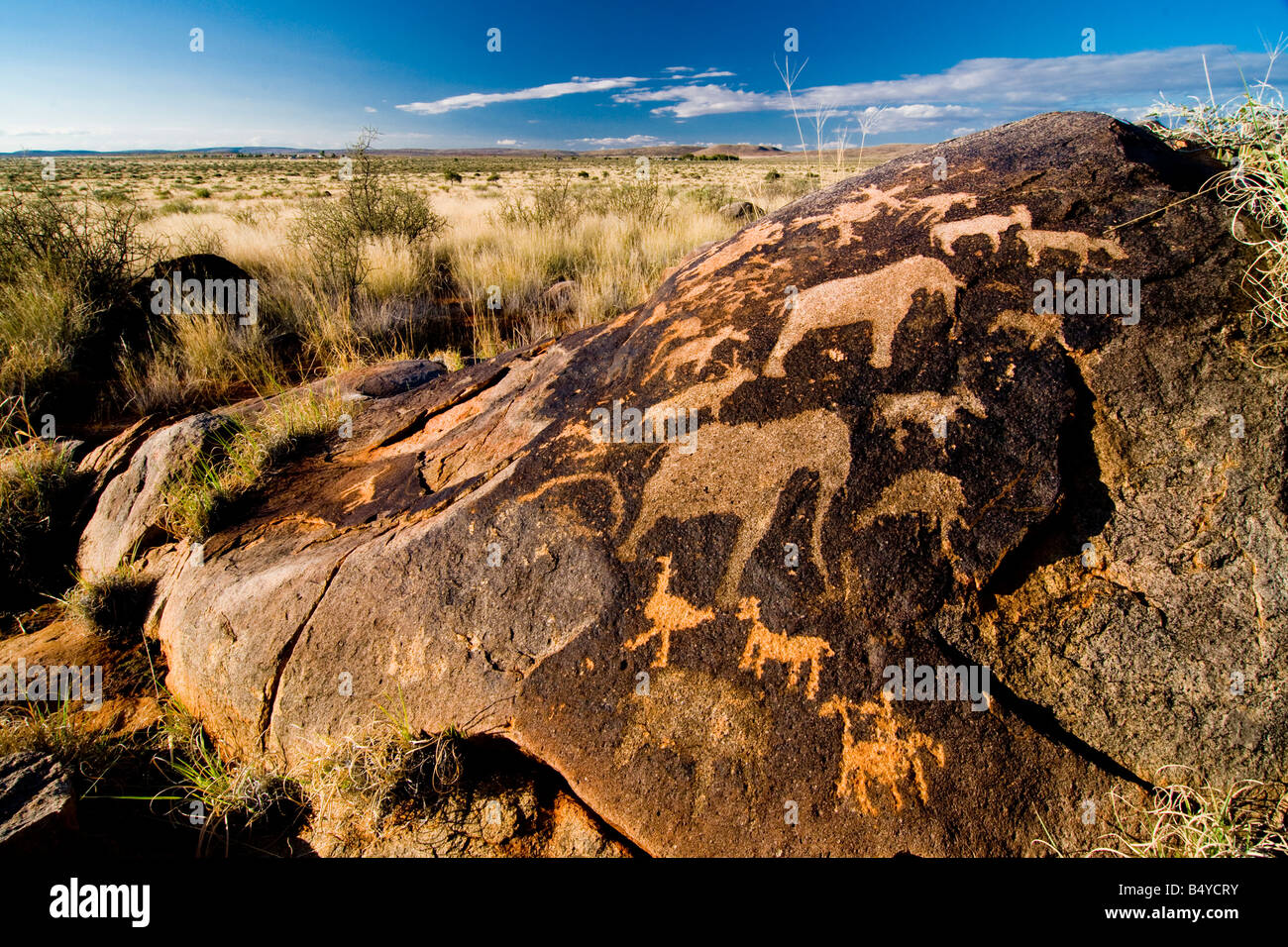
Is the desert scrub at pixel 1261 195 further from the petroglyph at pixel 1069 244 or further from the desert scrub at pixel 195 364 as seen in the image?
the desert scrub at pixel 195 364

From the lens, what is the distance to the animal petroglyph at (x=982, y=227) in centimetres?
197

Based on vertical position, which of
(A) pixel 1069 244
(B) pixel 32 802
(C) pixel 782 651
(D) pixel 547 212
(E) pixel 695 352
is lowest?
(B) pixel 32 802

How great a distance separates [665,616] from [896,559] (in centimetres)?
62

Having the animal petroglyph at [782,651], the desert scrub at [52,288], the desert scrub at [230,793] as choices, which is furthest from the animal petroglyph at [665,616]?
the desert scrub at [52,288]

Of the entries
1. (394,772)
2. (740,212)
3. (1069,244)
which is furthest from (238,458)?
(740,212)

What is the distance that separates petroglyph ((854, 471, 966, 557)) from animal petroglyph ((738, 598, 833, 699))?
1.06 ft

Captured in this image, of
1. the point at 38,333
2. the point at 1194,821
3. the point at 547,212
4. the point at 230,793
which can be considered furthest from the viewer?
the point at 547,212

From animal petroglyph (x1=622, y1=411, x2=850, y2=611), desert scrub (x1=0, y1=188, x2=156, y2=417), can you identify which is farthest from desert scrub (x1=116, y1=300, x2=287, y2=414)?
animal petroglyph (x1=622, y1=411, x2=850, y2=611)

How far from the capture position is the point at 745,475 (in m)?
1.84

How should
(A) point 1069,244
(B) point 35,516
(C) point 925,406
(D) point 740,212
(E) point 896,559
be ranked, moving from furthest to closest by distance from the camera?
(D) point 740,212 < (B) point 35,516 < (A) point 1069,244 < (C) point 925,406 < (E) point 896,559

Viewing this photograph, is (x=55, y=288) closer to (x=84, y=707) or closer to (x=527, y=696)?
(x=84, y=707)

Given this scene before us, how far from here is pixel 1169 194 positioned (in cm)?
191

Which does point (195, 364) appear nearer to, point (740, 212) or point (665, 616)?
point (665, 616)
